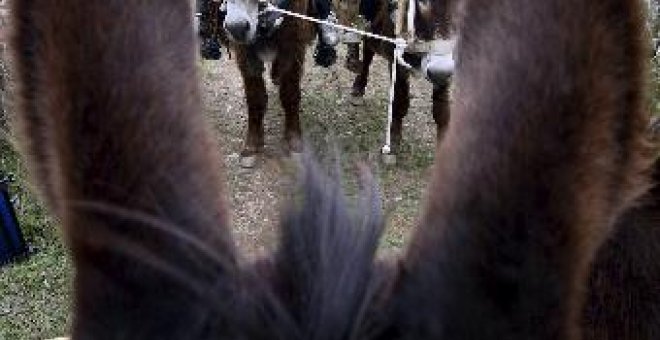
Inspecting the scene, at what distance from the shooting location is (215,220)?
737 mm

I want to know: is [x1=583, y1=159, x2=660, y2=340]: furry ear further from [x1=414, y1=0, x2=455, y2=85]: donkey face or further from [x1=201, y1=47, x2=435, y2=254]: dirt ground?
[x1=414, y1=0, x2=455, y2=85]: donkey face

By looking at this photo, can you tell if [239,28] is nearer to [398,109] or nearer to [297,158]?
[398,109]

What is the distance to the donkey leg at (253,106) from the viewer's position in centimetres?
550

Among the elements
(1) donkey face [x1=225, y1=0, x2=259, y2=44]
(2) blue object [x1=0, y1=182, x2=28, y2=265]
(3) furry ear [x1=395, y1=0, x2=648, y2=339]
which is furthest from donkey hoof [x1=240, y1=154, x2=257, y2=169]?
Answer: (3) furry ear [x1=395, y1=0, x2=648, y2=339]

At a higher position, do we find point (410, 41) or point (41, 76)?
point (41, 76)

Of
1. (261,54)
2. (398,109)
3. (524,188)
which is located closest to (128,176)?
(524,188)

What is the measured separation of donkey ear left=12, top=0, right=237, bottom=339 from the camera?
0.68 m

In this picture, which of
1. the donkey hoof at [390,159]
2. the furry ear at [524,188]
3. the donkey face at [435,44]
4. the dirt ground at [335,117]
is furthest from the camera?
the donkey hoof at [390,159]

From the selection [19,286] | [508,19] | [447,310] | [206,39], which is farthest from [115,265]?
[206,39]

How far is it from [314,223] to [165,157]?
0.44 feet

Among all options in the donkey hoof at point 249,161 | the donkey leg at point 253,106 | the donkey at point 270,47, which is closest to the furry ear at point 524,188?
the donkey at point 270,47

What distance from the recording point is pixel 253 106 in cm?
570

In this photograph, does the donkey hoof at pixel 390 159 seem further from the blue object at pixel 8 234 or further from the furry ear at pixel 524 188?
the furry ear at pixel 524 188

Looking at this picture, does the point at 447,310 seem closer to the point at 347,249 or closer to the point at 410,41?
the point at 347,249
